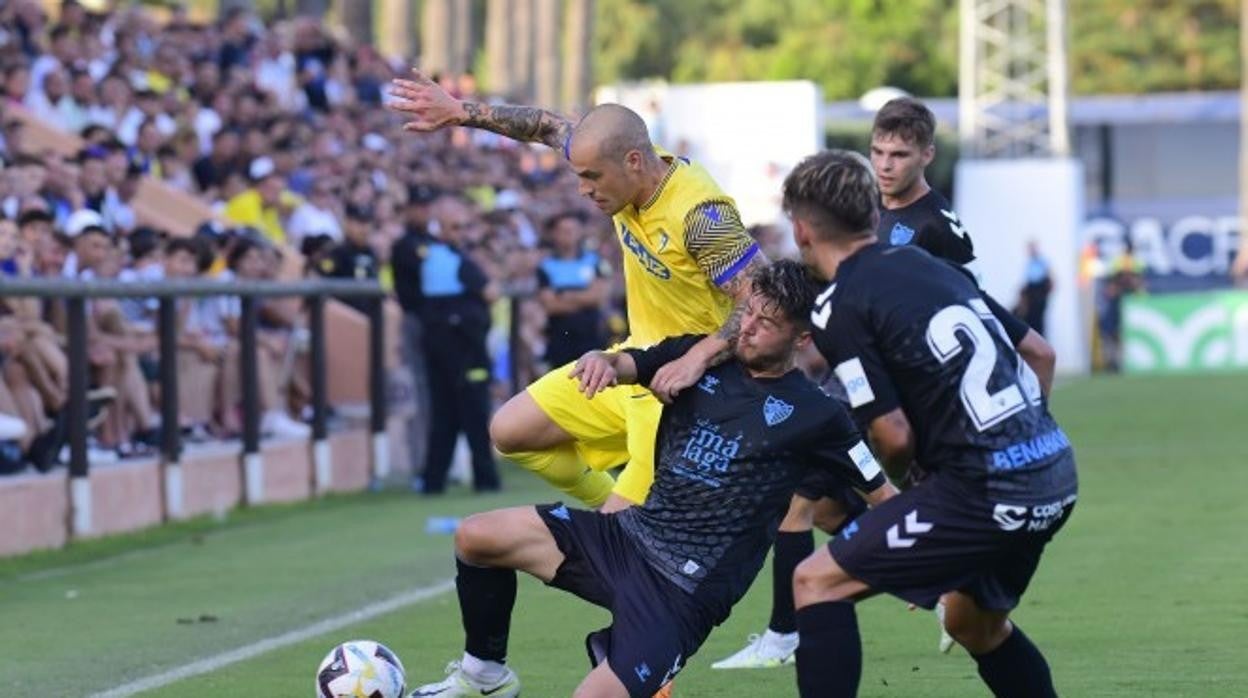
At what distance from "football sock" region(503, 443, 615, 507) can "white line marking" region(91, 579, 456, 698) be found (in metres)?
1.65

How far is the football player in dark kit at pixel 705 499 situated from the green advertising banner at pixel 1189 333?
34.3m

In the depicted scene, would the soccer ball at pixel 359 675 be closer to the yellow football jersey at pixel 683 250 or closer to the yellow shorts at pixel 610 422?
the yellow shorts at pixel 610 422

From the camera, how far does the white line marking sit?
966 cm

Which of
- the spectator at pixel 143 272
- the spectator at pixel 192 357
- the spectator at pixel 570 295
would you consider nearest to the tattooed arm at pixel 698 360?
the spectator at pixel 143 272

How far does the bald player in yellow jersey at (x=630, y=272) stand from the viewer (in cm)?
851

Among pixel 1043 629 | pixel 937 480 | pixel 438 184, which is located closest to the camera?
pixel 937 480

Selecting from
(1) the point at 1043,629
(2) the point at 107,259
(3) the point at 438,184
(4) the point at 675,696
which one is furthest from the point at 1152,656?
(3) the point at 438,184

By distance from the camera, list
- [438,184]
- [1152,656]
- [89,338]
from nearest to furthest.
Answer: [1152,656], [89,338], [438,184]

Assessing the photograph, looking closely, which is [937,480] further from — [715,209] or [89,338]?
[89,338]

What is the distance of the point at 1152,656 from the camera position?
994 centimetres

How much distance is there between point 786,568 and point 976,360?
3108mm

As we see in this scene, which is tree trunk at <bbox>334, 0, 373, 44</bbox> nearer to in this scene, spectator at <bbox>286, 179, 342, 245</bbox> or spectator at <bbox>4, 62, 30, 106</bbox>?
spectator at <bbox>286, 179, 342, 245</bbox>

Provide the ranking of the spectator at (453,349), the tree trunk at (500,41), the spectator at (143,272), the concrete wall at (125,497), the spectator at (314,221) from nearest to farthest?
the concrete wall at (125,497) → the spectator at (143,272) → the spectator at (453,349) → the spectator at (314,221) → the tree trunk at (500,41)

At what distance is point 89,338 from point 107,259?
0.77 metres
